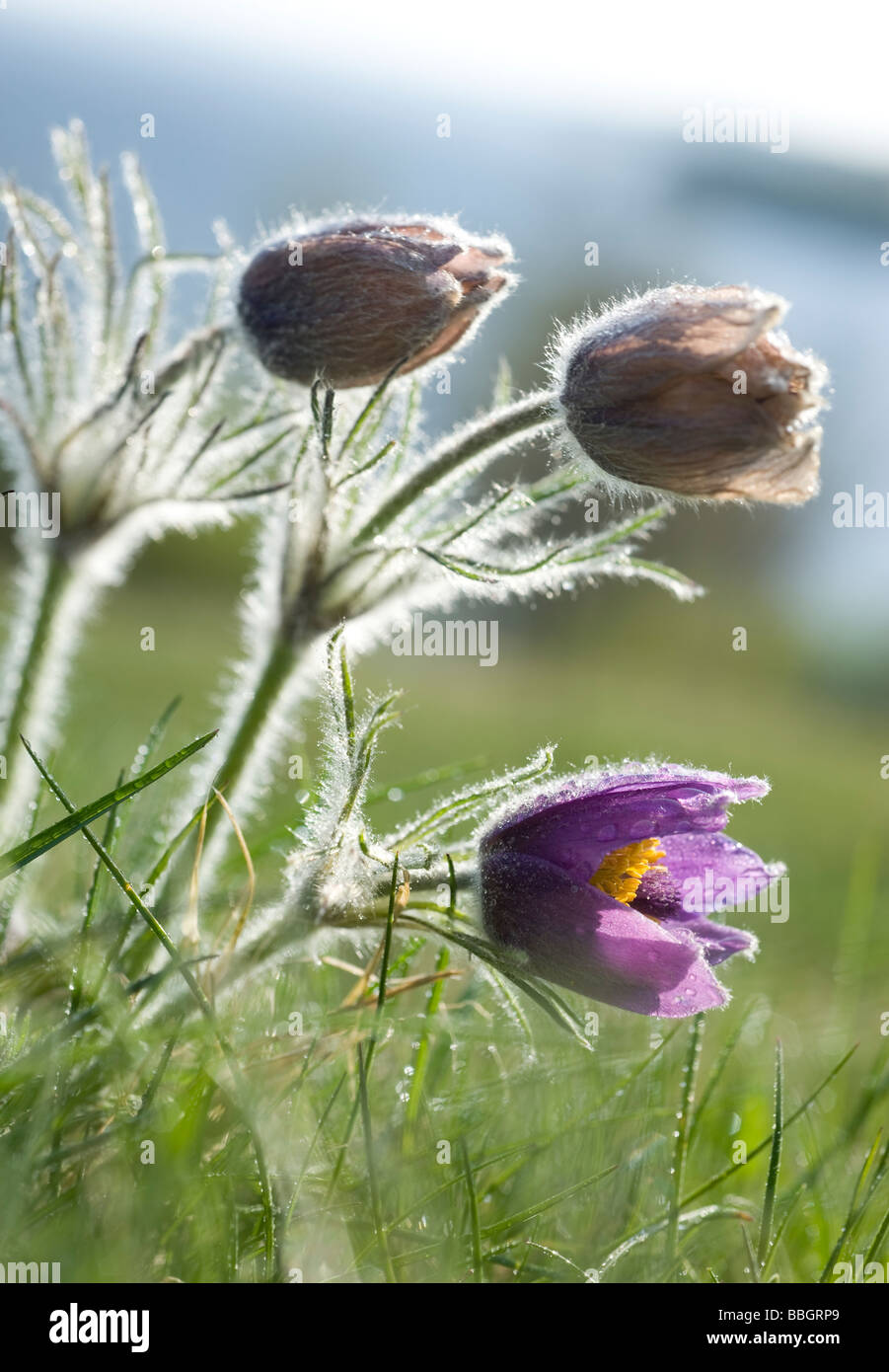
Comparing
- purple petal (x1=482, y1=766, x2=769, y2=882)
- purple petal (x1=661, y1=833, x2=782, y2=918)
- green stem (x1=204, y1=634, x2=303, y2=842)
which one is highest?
green stem (x1=204, y1=634, x2=303, y2=842)

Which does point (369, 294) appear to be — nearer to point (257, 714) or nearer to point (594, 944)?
point (257, 714)

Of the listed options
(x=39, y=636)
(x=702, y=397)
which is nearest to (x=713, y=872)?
(x=702, y=397)

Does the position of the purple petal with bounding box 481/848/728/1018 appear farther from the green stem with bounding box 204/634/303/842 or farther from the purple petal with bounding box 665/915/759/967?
the green stem with bounding box 204/634/303/842

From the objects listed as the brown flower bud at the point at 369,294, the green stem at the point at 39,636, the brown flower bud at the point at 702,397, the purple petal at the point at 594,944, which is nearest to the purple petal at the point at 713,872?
the purple petal at the point at 594,944

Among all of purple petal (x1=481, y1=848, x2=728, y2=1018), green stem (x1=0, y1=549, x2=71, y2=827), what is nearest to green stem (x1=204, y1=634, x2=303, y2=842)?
green stem (x1=0, y1=549, x2=71, y2=827)

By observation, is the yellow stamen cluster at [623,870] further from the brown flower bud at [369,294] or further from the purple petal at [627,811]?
the brown flower bud at [369,294]

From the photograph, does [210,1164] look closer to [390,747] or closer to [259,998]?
[259,998]

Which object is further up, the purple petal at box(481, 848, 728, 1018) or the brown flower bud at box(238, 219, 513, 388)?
the brown flower bud at box(238, 219, 513, 388)
